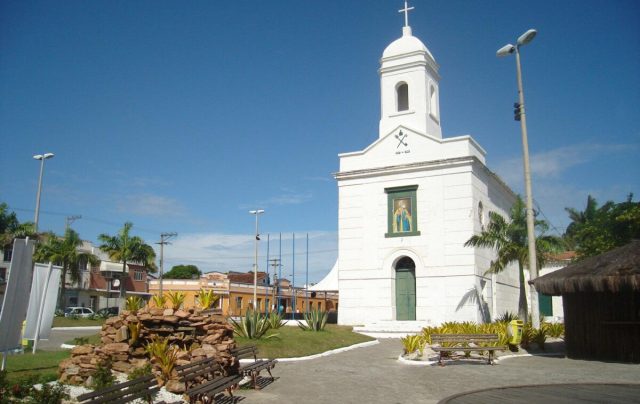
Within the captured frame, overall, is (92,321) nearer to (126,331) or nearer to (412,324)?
(412,324)

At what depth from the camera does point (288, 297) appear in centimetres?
6450

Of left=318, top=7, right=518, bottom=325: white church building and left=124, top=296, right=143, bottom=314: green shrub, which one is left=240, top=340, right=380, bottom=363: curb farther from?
left=318, top=7, right=518, bottom=325: white church building

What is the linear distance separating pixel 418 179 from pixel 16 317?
22.0 m

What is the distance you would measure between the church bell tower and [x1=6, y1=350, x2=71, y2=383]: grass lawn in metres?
21.8

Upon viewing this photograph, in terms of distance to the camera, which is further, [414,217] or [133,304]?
[414,217]

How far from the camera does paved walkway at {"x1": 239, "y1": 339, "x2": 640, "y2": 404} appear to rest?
34.3 ft

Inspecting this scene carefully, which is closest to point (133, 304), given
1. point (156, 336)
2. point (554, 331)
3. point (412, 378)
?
point (156, 336)

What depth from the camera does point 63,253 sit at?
1699 inches

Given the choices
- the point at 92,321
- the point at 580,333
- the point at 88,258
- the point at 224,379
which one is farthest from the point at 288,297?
the point at 224,379

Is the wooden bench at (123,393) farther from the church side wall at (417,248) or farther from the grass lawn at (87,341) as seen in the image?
→ the church side wall at (417,248)

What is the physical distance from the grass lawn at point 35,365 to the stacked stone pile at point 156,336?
2.71 ft

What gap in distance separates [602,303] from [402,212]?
1553cm

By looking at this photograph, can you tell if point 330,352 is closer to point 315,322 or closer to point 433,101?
point 315,322

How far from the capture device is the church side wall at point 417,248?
28578 mm
